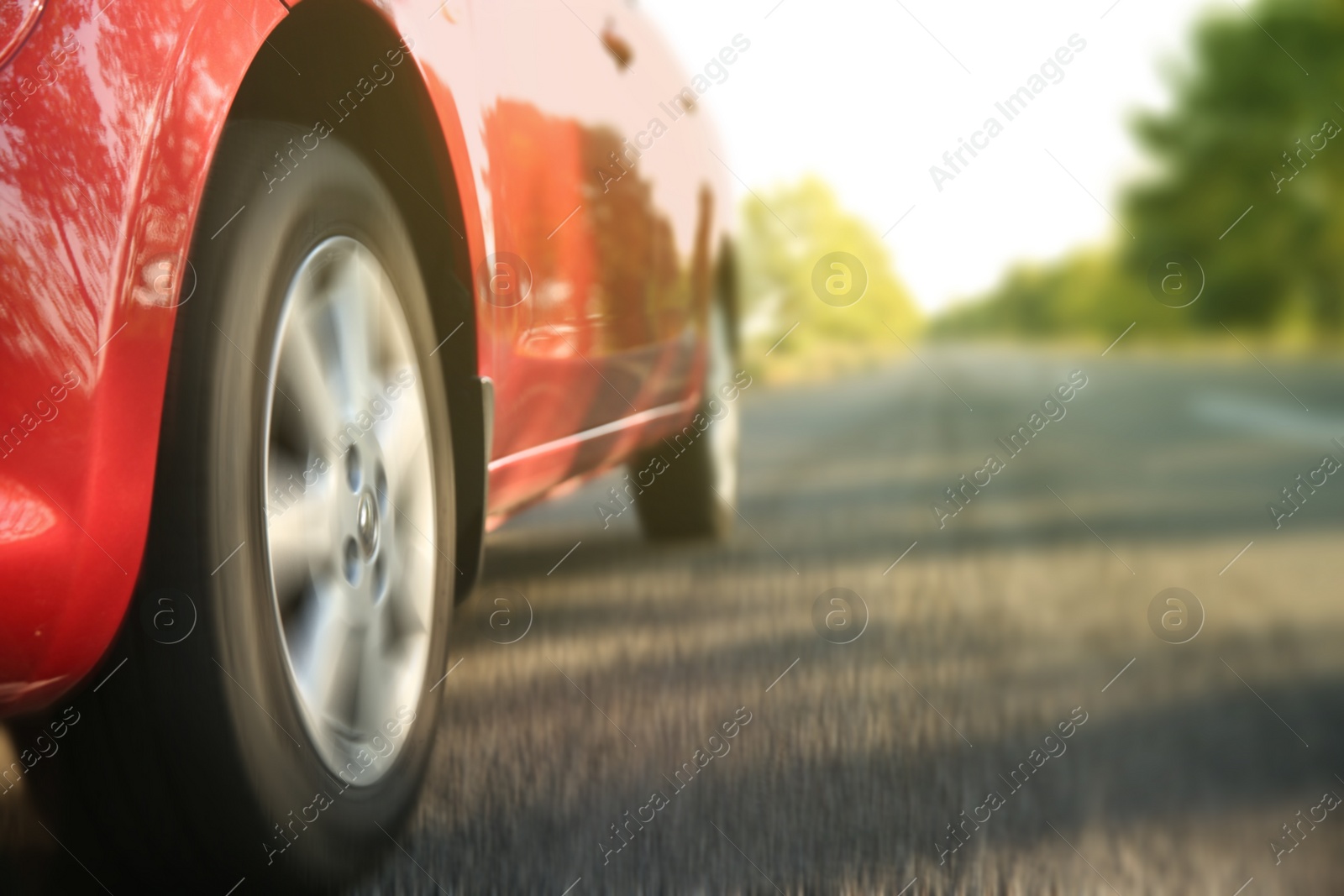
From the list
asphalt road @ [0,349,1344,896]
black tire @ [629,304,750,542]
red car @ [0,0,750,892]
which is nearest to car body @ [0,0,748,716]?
red car @ [0,0,750,892]

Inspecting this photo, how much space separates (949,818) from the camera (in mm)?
2145

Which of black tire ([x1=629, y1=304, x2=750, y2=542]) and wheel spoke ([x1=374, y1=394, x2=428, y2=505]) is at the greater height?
wheel spoke ([x1=374, y1=394, x2=428, y2=505])

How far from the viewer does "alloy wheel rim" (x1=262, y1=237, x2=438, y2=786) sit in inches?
71.1

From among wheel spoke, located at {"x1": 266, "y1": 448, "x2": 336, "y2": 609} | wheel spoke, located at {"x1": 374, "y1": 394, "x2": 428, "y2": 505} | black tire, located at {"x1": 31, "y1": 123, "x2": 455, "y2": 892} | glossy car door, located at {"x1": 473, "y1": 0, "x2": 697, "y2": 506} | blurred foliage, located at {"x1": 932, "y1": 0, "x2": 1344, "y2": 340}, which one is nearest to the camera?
black tire, located at {"x1": 31, "y1": 123, "x2": 455, "y2": 892}

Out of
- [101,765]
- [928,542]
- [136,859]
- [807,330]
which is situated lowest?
[807,330]

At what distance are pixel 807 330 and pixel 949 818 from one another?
210ft

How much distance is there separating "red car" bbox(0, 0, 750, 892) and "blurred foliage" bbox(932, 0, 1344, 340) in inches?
1537

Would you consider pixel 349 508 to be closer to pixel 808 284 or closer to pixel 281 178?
pixel 281 178

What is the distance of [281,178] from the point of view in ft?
5.82

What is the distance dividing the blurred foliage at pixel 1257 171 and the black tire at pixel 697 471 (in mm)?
36601

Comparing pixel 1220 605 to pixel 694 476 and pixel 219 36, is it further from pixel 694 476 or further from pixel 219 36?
pixel 219 36

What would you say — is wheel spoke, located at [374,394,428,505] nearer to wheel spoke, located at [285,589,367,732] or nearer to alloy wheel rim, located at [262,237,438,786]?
alloy wheel rim, located at [262,237,438,786]

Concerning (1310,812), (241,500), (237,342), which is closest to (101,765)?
(241,500)

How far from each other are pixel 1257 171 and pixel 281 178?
45558 millimetres
